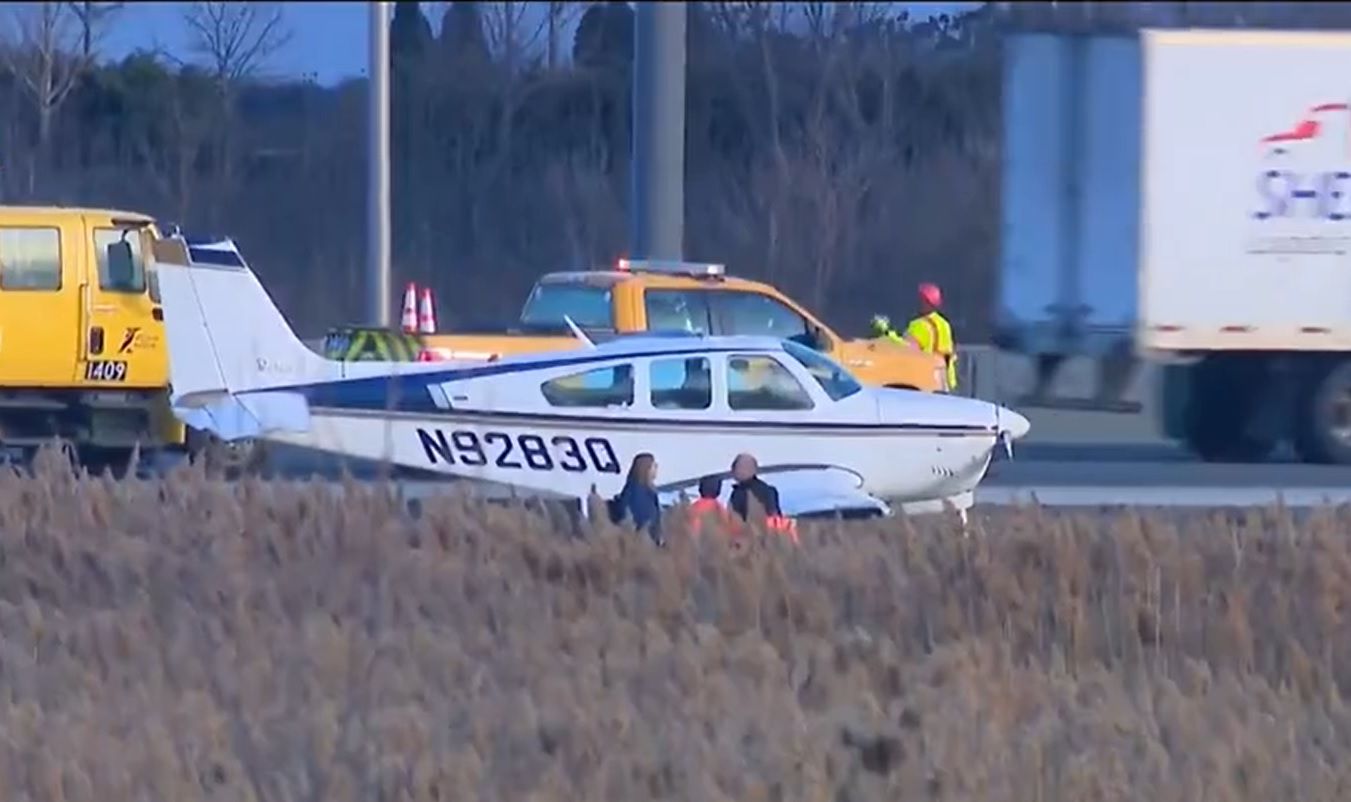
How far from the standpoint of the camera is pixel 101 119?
3384 cm

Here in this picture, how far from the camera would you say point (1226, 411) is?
23953mm

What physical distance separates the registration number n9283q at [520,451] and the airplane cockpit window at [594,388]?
26 centimetres

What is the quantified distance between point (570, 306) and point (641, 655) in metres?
11.5

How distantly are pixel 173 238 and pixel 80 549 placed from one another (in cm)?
749

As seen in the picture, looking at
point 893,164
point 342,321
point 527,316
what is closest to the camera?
point 527,316

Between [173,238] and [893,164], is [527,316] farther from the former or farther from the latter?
[893,164]

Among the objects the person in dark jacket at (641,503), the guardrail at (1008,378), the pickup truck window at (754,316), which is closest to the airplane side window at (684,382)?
the person in dark jacket at (641,503)

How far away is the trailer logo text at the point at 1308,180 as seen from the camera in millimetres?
22422

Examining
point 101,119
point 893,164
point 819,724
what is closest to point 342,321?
point 101,119

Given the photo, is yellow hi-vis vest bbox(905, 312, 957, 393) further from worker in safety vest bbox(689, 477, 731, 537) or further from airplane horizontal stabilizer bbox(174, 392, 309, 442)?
worker in safety vest bbox(689, 477, 731, 537)

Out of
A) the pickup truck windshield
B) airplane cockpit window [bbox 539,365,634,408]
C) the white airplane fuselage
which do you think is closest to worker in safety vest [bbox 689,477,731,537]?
the white airplane fuselage

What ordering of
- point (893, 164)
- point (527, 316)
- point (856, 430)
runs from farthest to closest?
point (893, 164)
point (527, 316)
point (856, 430)

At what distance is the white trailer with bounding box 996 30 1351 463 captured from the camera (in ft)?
73.7

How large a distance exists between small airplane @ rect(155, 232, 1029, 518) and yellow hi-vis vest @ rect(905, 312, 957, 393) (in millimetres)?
4564
